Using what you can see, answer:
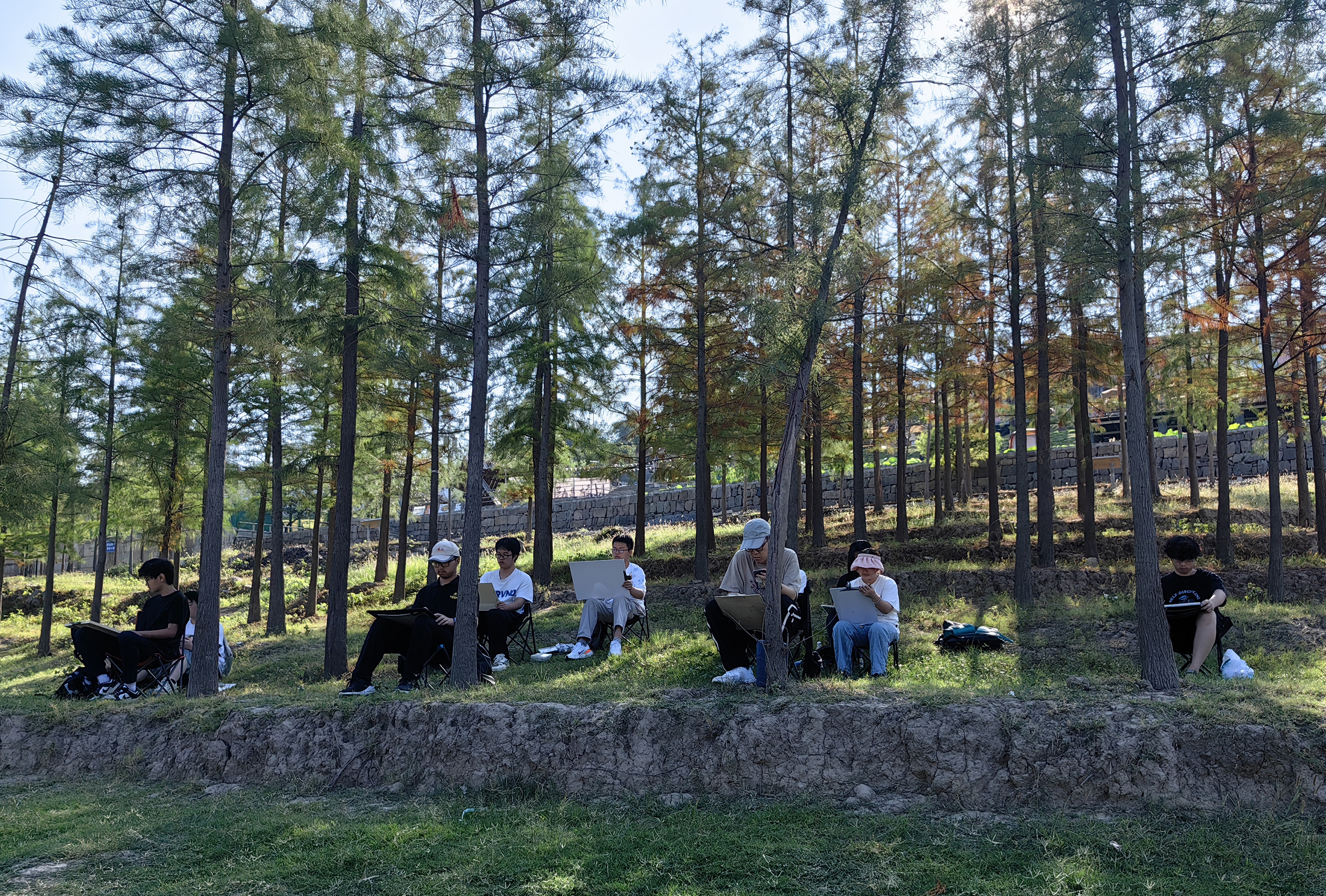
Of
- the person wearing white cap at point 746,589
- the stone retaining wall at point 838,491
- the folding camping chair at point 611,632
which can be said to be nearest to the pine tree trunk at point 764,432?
the folding camping chair at point 611,632

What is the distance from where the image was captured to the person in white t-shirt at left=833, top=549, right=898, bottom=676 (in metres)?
6.62

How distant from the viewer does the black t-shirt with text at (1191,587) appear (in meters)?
6.50

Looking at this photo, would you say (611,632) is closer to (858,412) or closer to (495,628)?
(495,628)

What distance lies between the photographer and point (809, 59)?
767cm

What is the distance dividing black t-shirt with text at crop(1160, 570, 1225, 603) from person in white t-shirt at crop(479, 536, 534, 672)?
5.44 m

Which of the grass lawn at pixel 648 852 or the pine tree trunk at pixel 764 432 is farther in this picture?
the pine tree trunk at pixel 764 432

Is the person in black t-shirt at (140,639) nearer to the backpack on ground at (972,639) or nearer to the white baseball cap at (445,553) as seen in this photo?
the white baseball cap at (445,553)

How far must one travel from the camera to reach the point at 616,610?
29.0 feet

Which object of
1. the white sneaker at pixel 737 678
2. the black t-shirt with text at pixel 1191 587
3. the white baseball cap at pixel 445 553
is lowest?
the white sneaker at pixel 737 678

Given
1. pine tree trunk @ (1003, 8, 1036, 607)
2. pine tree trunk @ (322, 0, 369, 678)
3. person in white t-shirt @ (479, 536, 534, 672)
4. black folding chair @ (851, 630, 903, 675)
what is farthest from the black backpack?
pine tree trunk @ (1003, 8, 1036, 607)

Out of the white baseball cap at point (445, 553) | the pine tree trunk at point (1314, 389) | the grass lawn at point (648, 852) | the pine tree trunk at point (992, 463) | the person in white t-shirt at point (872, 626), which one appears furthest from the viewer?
the pine tree trunk at point (992, 463)

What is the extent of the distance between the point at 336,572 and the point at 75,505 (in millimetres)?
9404

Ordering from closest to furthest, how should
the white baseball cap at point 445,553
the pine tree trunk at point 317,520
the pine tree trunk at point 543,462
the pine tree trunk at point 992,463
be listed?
the white baseball cap at point 445,553
the pine tree trunk at point 992,463
the pine tree trunk at point 317,520
the pine tree trunk at point 543,462

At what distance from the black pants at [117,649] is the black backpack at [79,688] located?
65 millimetres
